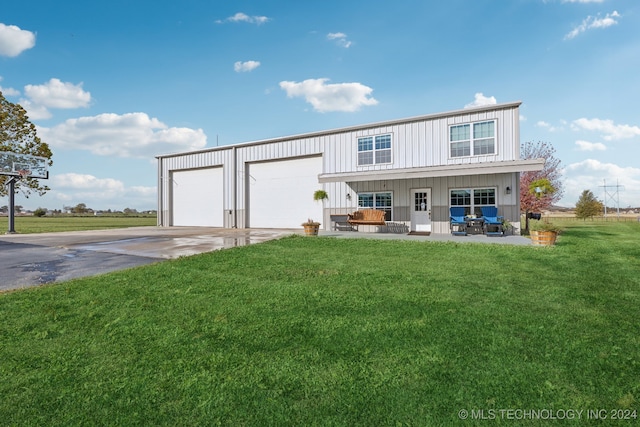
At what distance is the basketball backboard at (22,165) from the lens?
18.8 meters

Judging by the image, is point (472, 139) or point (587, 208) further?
point (587, 208)

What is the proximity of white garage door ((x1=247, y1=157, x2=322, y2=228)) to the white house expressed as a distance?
0.19 ft

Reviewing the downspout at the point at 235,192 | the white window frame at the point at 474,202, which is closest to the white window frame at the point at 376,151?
the white window frame at the point at 474,202

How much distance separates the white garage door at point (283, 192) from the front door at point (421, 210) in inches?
195

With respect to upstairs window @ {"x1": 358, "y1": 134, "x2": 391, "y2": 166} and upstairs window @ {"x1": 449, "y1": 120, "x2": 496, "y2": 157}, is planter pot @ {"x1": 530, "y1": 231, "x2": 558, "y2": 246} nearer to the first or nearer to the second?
upstairs window @ {"x1": 449, "y1": 120, "x2": 496, "y2": 157}

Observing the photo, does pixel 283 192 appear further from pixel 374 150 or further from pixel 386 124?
pixel 386 124

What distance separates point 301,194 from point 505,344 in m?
15.3

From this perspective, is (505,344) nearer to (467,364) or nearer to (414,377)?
(467,364)

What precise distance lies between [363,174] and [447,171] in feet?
11.9

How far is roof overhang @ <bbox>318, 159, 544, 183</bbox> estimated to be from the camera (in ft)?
38.2

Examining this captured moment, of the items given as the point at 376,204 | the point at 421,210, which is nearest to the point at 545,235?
the point at 421,210

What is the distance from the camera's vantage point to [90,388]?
2.32 meters

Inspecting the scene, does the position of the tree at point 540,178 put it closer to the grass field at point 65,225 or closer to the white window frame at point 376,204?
the white window frame at point 376,204

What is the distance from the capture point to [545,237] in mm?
8969
